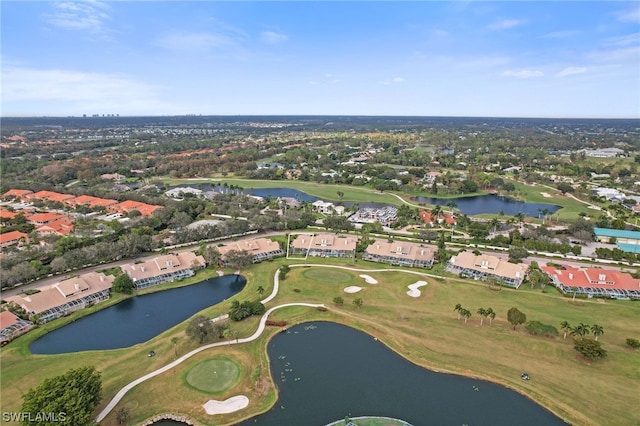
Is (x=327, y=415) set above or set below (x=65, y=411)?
below

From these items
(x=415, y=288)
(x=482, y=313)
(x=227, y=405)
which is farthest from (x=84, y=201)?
Answer: (x=482, y=313)

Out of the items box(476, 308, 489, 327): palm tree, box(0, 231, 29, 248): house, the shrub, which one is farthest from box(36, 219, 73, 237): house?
the shrub

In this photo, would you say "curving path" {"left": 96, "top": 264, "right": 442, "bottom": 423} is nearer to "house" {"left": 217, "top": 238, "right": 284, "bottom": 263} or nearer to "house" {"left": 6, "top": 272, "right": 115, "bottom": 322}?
"house" {"left": 217, "top": 238, "right": 284, "bottom": 263}

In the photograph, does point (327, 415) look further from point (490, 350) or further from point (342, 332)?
point (490, 350)

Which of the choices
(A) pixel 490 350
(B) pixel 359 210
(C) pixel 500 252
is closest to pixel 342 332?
(A) pixel 490 350

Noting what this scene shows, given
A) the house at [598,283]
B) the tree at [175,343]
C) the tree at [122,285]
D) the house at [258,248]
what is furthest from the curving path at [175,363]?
the house at [598,283]

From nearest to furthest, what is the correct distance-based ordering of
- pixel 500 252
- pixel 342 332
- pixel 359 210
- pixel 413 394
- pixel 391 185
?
pixel 413 394
pixel 342 332
pixel 500 252
pixel 359 210
pixel 391 185
